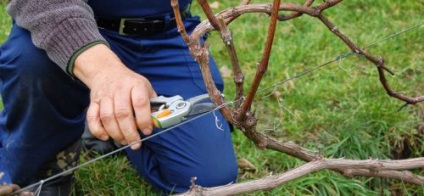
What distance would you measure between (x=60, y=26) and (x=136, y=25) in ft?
1.36

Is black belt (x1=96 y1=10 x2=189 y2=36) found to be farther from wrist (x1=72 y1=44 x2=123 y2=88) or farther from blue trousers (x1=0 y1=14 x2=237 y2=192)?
wrist (x1=72 y1=44 x2=123 y2=88)

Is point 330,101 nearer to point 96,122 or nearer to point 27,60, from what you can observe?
point 27,60

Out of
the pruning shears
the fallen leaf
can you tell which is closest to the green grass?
the fallen leaf

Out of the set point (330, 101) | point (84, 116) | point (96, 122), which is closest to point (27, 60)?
point (84, 116)

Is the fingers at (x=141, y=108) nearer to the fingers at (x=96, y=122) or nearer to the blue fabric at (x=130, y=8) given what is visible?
the fingers at (x=96, y=122)

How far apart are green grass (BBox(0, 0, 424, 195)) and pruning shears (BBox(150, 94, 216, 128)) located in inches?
11.7

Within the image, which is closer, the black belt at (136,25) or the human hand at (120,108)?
the human hand at (120,108)

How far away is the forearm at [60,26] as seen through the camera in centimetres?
126

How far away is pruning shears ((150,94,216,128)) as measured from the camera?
1042 millimetres

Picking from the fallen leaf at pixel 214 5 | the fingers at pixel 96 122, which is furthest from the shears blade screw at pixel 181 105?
the fallen leaf at pixel 214 5

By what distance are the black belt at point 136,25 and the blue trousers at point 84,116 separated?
18 millimetres

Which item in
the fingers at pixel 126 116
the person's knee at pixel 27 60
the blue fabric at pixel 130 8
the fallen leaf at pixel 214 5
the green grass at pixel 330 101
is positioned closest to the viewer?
the fingers at pixel 126 116

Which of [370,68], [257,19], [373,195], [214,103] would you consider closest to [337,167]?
[214,103]

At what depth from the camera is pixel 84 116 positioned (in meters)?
1.68
